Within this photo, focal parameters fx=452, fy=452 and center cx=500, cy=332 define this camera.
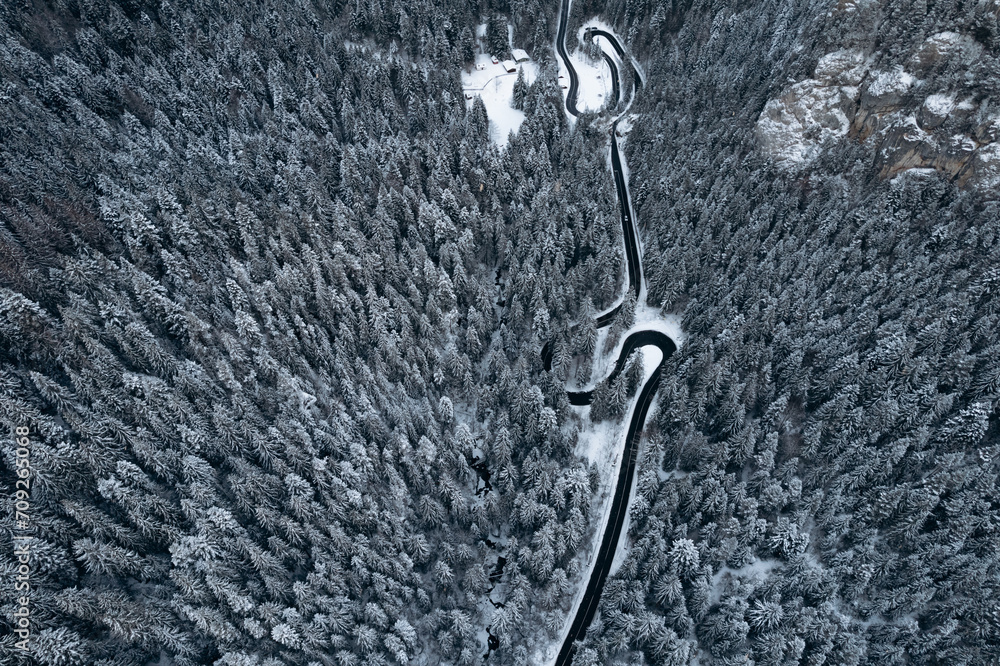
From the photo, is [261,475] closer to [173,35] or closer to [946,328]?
[946,328]

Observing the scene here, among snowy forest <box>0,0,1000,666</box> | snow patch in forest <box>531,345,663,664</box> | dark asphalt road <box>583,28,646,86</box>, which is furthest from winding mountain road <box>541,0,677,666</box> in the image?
dark asphalt road <box>583,28,646,86</box>

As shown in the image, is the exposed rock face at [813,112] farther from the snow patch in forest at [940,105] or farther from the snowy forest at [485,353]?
the snow patch in forest at [940,105]

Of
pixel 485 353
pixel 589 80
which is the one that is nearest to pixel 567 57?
pixel 589 80

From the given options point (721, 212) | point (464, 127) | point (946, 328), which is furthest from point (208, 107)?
point (946, 328)

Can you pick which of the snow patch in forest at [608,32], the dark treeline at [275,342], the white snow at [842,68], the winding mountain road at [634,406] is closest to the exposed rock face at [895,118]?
the white snow at [842,68]

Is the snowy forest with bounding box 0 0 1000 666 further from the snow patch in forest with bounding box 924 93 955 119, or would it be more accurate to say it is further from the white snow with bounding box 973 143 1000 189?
Result: the white snow with bounding box 973 143 1000 189

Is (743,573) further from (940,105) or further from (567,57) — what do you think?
(567,57)
